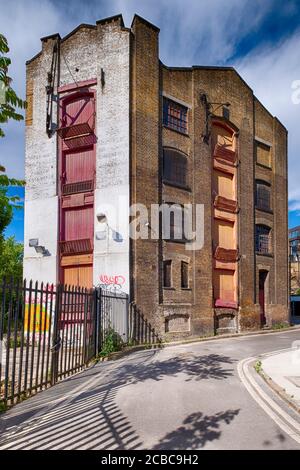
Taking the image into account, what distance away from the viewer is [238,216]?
76.3ft

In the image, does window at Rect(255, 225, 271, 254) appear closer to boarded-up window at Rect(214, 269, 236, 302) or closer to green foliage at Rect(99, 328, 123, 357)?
boarded-up window at Rect(214, 269, 236, 302)

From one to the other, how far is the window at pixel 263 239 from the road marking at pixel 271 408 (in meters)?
15.8

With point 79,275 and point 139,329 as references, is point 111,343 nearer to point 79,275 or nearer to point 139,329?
point 139,329

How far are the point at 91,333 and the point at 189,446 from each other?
6.97 metres

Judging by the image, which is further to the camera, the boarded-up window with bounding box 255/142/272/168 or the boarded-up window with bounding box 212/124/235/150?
the boarded-up window with bounding box 255/142/272/168

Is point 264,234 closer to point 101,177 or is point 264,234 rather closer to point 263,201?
point 263,201

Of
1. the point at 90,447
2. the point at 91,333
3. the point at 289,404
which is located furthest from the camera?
the point at 91,333

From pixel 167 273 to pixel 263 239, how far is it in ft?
31.9

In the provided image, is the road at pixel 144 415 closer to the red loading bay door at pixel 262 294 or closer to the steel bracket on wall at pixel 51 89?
the steel bracket on wall at pixel 51 89

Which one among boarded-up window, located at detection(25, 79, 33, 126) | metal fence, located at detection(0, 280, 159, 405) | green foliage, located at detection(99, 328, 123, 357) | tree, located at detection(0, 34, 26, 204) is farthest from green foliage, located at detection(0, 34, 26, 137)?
boarded-up window, located at detection(25, 79, 33, 126)

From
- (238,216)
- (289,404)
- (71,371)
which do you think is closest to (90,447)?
(289,404)

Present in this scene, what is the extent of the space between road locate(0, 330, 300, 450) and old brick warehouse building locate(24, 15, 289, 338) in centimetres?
803

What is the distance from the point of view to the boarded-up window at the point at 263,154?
25.5 meters

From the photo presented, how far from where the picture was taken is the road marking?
230 inches
